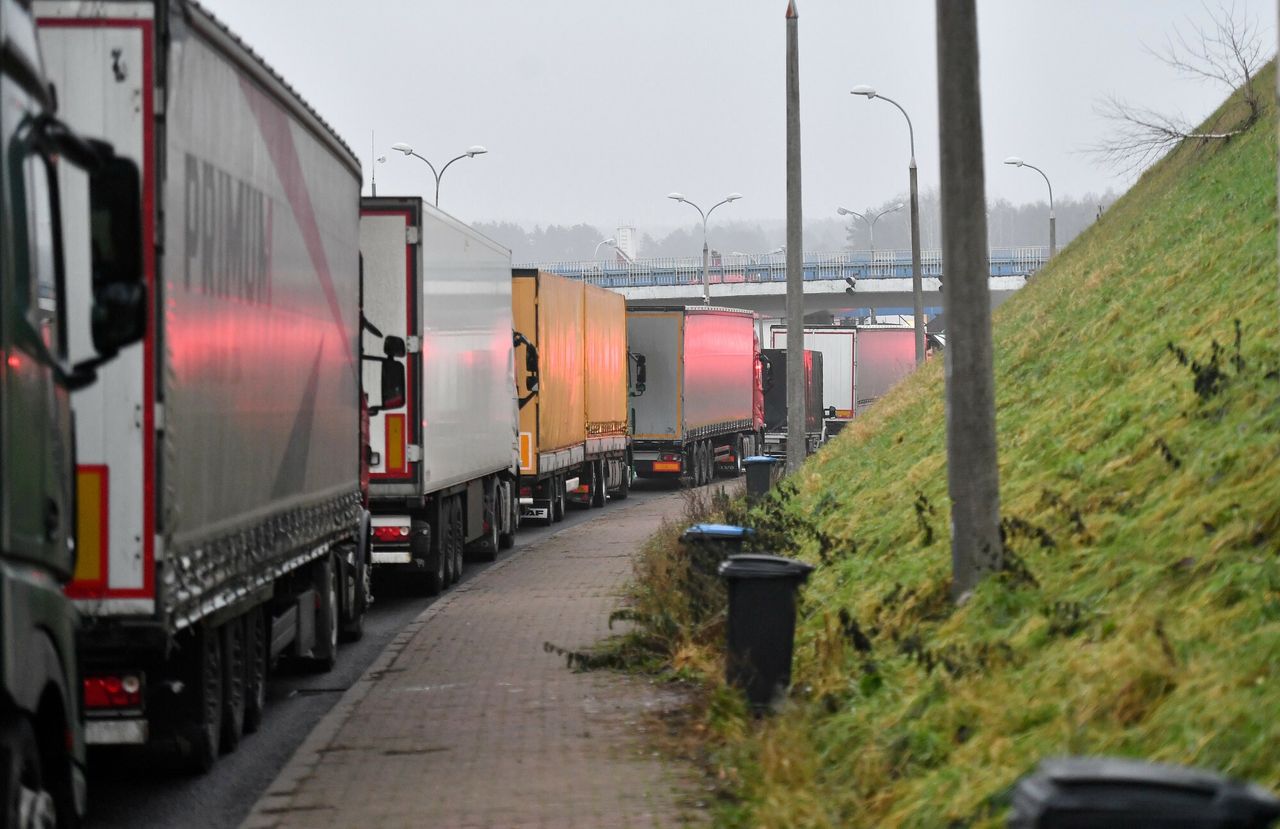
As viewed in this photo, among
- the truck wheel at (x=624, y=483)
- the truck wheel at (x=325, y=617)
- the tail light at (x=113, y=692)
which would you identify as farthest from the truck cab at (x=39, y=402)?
the truck wheel at (x=624, y=483)

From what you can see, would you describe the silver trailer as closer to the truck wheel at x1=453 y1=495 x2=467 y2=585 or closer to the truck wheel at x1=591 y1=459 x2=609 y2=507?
the truck wheel at x1=591 y1=459 x2=609 y2=507

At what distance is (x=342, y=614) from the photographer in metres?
14.3

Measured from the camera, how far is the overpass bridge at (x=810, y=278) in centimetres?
8869

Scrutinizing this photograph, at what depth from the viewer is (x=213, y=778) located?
370 inches

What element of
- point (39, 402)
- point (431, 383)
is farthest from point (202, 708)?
point (431, 383)

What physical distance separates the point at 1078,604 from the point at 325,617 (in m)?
6.70

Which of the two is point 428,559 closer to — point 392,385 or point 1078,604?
point 392,385

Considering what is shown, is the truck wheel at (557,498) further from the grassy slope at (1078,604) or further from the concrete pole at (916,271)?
the grassy slope at (1078,604)

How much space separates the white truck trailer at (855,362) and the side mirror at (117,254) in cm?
4654

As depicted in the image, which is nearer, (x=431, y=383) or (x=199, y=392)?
(x=199, y=392)

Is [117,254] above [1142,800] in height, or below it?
above

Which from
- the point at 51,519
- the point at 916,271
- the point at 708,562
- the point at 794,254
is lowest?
the point at 708,562

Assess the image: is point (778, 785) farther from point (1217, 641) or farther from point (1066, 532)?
point (1066, 532)

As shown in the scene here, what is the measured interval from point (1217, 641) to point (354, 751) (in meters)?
4.97
